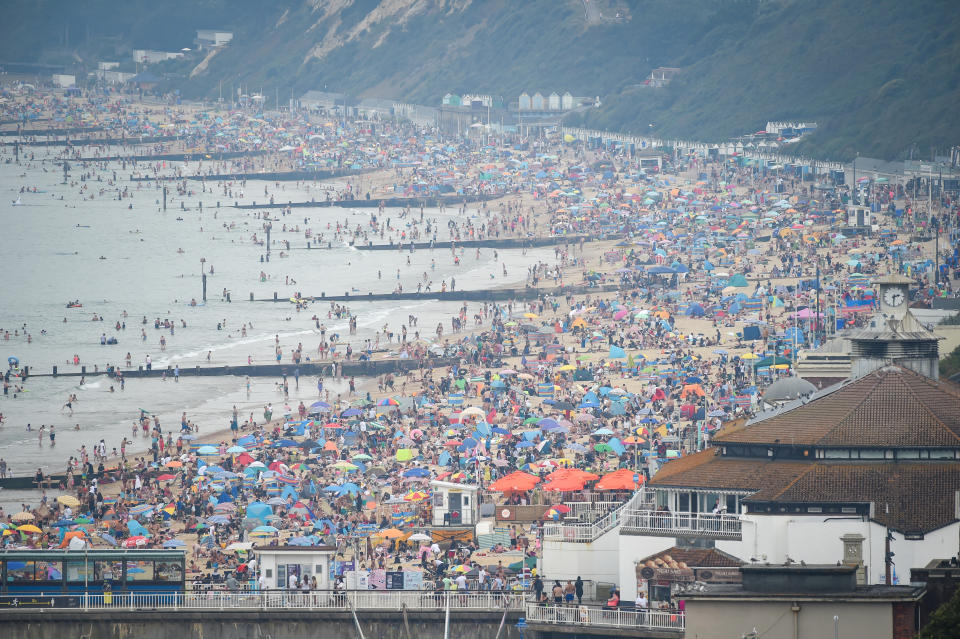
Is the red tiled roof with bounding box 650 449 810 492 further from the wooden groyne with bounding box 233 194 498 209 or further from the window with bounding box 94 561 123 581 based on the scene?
the wooden groyne with bounding box 233 194 498 209

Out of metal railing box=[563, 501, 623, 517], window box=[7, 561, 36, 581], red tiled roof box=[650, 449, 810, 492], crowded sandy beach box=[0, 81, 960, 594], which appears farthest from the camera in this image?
crowded sandy beach box=[0, 81, 960, 594]

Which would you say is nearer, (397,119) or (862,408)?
(862,408)

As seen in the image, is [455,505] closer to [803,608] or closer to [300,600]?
[300,600]

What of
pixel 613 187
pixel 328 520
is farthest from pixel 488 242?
pixel 328 520

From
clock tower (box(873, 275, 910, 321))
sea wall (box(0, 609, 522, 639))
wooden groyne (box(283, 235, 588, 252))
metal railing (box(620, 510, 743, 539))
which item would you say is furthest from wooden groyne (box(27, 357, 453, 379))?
sea wall (box(0, 609, 522, 639))

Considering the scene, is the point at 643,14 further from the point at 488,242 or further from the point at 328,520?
the point at 328,520

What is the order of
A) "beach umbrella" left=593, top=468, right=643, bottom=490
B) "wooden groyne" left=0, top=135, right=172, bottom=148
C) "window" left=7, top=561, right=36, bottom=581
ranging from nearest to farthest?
1. "window" left=7, top=561, right=36, bottom=581
2. "beach umbrella" left=593, top=468, right=643, bottom=490
3. "wooden groyne" left=0, top=135, right=172, bottom=148
